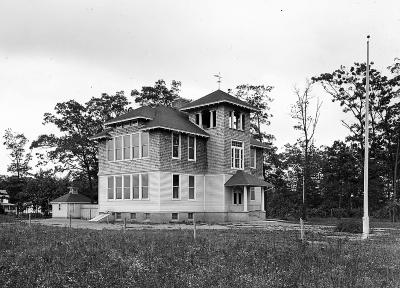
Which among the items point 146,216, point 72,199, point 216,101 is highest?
point 216,101

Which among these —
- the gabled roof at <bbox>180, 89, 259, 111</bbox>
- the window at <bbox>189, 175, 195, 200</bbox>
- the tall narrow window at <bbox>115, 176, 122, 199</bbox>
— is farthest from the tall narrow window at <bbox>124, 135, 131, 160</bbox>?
the gabled roof at <bbox>180, 89, 259, 111</bbox>

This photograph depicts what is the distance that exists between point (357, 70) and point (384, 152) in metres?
11.2

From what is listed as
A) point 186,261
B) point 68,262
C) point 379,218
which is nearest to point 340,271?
point 186,261

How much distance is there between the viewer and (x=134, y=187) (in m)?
40.7

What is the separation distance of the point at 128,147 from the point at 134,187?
3361 mm

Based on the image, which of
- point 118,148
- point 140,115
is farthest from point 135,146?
point 140,115

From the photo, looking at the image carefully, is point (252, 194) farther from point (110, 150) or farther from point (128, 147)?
point (110, 150)

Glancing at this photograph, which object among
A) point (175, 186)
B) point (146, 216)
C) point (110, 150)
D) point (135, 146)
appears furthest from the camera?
point (110, 150)

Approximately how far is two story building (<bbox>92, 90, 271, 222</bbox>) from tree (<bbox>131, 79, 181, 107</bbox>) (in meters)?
17.1

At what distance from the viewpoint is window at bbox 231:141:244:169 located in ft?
140

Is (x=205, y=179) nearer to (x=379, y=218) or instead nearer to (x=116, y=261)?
(x=379, y=218)

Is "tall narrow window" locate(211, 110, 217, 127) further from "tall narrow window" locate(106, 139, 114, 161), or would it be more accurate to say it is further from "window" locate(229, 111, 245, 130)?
"tall narrow window" locate(106, 139, 114, 161)

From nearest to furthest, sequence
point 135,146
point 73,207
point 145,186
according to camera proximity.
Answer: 1. point 145,186
2. point 135,146
3. point 73,207

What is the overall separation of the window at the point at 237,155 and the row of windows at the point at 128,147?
24.6ft
